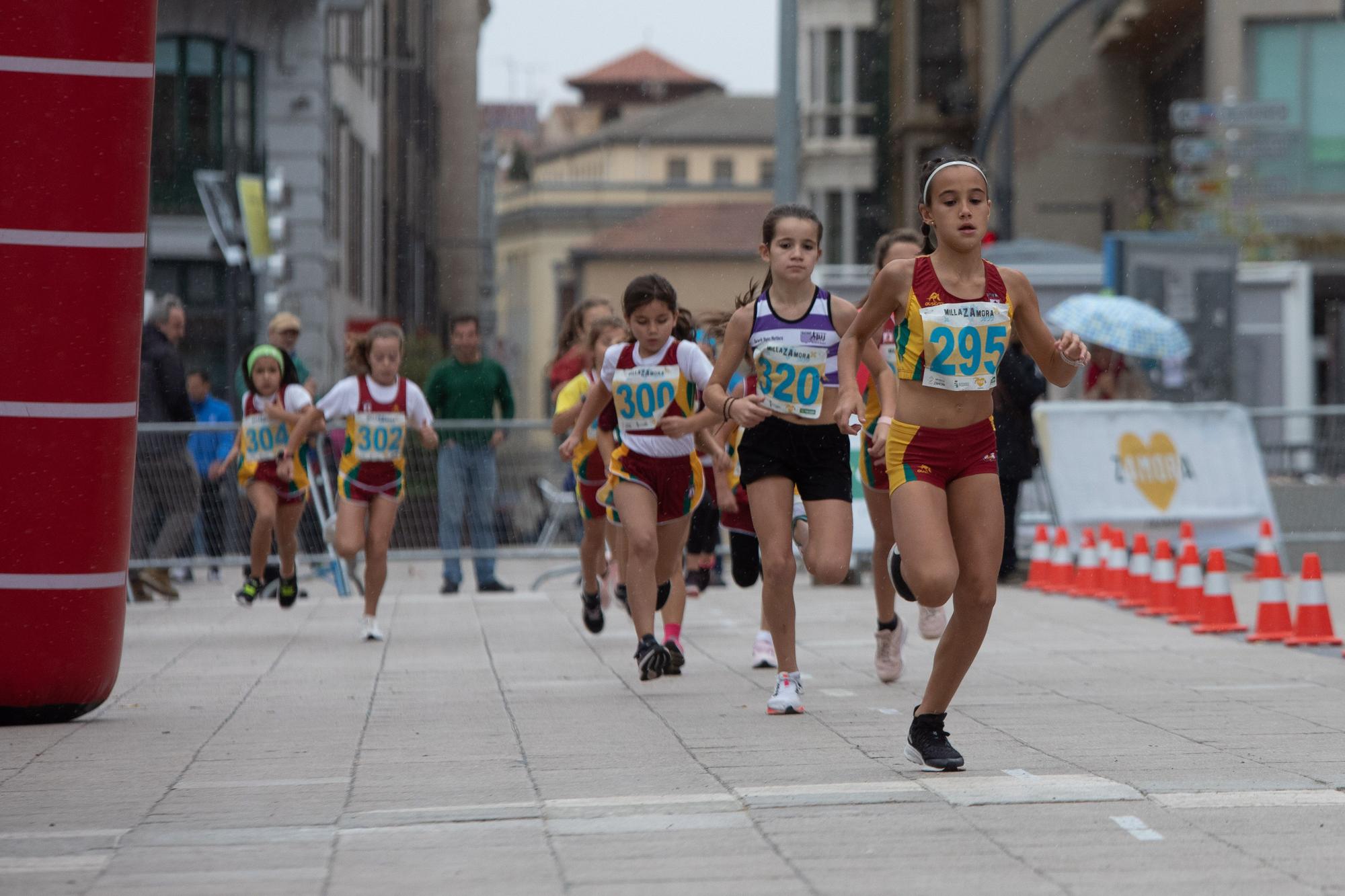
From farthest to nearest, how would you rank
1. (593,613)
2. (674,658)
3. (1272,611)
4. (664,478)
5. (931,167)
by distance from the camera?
(593,613)
(1272,611)
(674,658)
(664,478)
(931,167)

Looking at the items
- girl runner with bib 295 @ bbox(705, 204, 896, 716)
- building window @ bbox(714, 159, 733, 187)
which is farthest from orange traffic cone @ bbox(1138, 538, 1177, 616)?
building window @ bbox(714, 159, 733, 187)

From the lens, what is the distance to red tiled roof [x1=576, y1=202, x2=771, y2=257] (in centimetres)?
8962

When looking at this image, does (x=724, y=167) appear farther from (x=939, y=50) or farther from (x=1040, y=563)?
(x=1040, y=563)

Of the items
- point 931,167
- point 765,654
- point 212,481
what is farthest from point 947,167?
point 212,481

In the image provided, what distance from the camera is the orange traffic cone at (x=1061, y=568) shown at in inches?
557

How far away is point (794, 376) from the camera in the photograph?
26.2ft

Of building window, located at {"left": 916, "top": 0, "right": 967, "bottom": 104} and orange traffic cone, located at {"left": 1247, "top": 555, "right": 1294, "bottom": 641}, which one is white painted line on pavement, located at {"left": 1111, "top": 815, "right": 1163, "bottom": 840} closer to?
orange traffic cone, located at {"left": 1247, "top": 555, "right": 1294, "bottom": 641}

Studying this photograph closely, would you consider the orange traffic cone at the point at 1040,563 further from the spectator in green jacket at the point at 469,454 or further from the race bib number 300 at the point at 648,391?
the race bib number 300 at the point at 648,391

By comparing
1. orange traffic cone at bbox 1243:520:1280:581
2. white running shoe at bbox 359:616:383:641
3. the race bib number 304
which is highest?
the race bib number 304

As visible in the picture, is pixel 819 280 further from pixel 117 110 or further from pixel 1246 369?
pixel 117 110

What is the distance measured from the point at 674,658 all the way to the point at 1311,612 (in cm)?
371

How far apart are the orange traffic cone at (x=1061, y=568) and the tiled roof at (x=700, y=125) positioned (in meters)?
98.7

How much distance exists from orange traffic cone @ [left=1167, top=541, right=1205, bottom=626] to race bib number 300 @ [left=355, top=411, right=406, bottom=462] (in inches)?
186

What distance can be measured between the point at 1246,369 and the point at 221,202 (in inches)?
534
